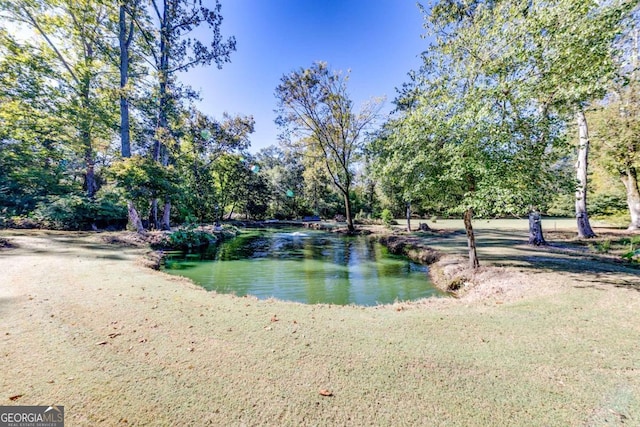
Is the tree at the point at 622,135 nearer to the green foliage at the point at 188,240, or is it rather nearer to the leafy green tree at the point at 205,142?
the green foliage at the point at 188,240

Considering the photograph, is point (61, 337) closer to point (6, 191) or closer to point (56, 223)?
point (6, 191)

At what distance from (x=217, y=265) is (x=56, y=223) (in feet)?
43.4

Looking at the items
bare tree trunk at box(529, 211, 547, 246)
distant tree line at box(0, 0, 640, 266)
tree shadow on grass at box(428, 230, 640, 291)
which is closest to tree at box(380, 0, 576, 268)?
distant tree line at box(0, 0, 640, 266)

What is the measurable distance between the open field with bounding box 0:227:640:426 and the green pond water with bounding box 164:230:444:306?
6.85 feet

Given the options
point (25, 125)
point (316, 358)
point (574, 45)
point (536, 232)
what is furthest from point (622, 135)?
point (25, 125)

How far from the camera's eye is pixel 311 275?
366 inches

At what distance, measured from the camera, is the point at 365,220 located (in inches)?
1251

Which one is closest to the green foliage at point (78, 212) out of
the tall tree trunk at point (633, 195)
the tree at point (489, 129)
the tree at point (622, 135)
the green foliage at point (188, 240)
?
the green foliage at point (188, 240)

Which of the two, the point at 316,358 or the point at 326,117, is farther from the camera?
the point at 326,117

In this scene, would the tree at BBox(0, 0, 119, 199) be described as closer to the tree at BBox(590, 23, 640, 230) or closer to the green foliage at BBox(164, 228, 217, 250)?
the green foliage at BBox(164, 228, 217, 250)

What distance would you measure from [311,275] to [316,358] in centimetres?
639

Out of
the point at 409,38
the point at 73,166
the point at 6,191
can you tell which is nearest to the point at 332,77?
the point at 409,38

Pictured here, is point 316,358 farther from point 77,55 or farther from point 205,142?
point 77,55

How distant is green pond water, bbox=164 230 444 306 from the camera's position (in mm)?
7121
